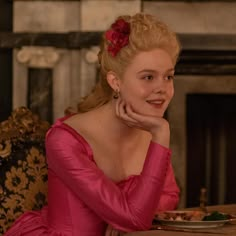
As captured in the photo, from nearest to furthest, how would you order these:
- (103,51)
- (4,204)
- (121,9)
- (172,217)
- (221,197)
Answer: (172,217)
(103,51)
(4,204)
(121,9)
(221,197)

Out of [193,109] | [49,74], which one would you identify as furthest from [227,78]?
[49,74]

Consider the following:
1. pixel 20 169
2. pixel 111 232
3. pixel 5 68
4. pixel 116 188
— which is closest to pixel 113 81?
pixel 116 188

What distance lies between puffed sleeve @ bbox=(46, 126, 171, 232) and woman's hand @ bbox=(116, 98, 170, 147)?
28mm

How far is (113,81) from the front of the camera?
6.46 ft

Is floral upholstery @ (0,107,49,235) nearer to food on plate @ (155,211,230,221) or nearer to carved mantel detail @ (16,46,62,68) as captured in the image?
food on plate @ (155,211,230,221)

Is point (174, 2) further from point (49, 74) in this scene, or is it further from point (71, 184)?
point (71, 184)

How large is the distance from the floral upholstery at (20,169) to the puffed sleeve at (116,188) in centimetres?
48

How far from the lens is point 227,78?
3.27 meters

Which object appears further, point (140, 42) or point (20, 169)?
point (20, 169)

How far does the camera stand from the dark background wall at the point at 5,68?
3.32 m

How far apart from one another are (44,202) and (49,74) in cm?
101

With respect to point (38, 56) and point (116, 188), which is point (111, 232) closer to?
point (116, 188)

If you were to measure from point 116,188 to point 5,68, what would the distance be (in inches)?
64.4

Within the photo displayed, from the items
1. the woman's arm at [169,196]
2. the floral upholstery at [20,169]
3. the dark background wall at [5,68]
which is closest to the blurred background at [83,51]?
the dark background wall at [5,68]
